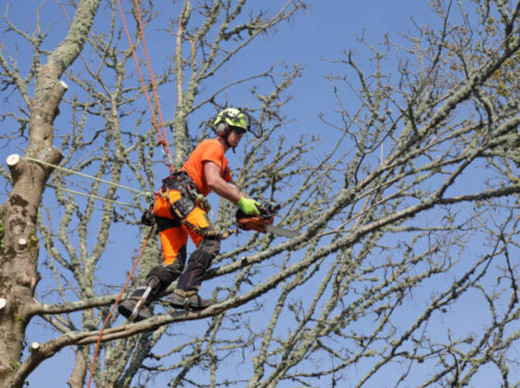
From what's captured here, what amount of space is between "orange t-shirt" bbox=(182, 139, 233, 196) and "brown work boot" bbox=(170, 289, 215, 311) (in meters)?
0.90

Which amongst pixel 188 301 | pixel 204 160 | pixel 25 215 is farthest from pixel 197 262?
pixel 25 215

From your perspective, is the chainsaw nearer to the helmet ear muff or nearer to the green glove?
the green glove

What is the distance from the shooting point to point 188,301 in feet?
17.3

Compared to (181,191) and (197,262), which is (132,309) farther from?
(181,191)

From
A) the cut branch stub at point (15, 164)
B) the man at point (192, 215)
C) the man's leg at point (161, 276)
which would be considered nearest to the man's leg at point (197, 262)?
the man at point (192, 215)

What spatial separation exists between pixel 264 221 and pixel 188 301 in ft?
2.77

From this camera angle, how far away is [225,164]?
5.80 m

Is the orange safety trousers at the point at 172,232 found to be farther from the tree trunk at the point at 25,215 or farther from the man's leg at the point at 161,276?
the tree trunk at the point at 25,215

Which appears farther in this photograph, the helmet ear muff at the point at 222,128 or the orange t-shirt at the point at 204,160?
the helmet ear muff at the point at 222,128

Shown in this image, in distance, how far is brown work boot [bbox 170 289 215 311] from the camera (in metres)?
Answer: 5.29

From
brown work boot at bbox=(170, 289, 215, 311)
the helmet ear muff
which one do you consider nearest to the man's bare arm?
the helmet ear muff

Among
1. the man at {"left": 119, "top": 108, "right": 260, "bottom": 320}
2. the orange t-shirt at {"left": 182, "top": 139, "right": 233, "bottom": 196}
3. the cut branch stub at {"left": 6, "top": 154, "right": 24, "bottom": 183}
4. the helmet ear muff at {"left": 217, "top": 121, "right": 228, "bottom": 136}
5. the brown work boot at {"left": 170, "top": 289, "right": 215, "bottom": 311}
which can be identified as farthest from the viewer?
the cut branch stub at {"left": 6, "top": 154, "right": 24, "bottom": 183}

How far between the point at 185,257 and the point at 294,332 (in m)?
2.45

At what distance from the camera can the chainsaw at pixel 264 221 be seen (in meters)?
5.54
